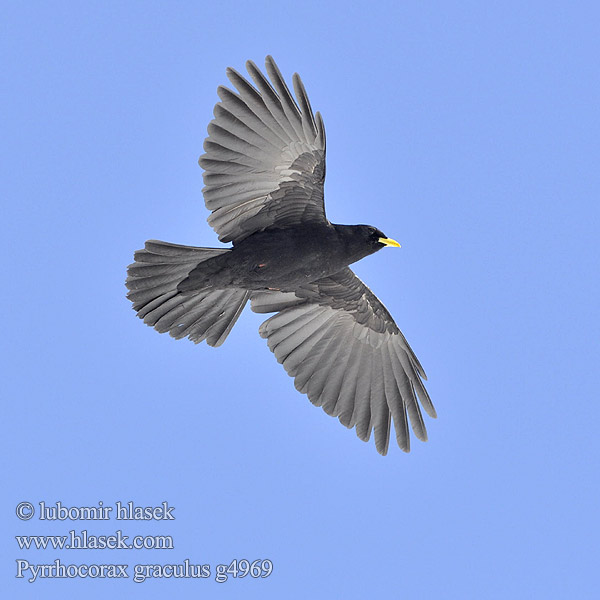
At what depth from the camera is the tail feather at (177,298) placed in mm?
11734

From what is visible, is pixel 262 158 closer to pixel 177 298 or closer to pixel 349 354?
pixel 177 298

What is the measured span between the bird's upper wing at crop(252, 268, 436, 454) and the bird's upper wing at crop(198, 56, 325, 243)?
1651mm

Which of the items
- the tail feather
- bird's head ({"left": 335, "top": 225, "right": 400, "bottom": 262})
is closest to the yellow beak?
bird's head ({"left": 335, "top": 225, "right": 400, "bottom": 262})

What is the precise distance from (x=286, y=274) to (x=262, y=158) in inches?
56.7

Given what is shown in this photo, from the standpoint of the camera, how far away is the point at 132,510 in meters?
11.9

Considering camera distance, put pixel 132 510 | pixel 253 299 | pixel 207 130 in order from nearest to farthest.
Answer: pixel 207 130
pixel 132 510
pixel 253 299

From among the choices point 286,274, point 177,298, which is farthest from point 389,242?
point 177,298

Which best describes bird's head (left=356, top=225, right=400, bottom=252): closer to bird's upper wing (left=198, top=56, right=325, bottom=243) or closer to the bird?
the bird

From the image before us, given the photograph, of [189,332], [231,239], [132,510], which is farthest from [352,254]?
[132,510]

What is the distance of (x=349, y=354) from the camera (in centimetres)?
1381

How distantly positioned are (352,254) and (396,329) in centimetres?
216

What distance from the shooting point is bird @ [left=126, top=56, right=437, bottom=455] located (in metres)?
11.2

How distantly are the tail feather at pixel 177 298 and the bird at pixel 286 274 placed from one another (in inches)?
0.5

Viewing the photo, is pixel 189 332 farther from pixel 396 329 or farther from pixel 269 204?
pixel 396 329
